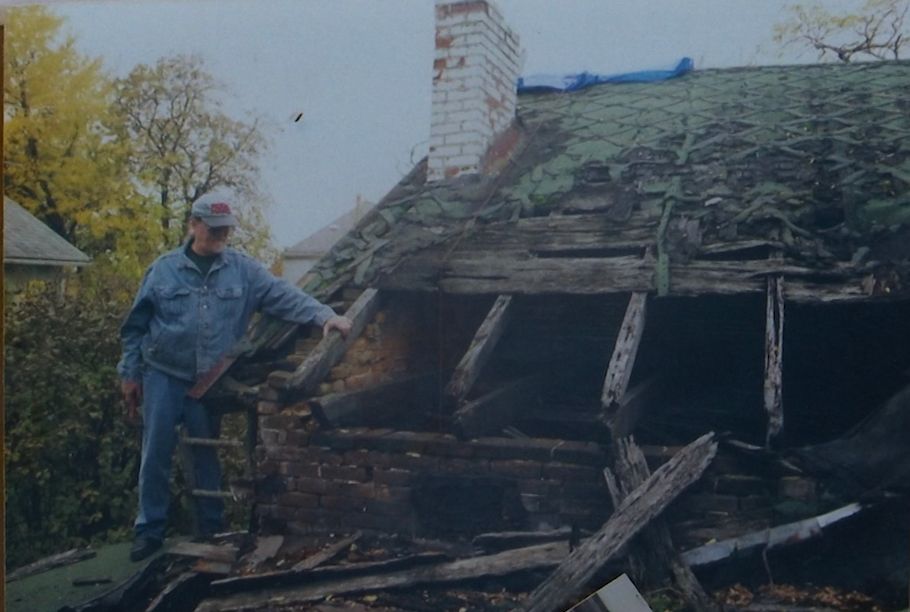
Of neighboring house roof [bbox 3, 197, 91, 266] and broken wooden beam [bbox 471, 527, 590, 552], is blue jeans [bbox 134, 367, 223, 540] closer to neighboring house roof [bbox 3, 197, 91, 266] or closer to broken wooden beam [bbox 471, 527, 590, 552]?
neighboring house roof [bbox 3, 197, 91, 266]

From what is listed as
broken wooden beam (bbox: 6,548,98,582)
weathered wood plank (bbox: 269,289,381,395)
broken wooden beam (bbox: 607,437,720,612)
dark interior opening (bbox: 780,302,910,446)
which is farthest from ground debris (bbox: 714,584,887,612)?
broken wooden beam (bbox: 6,548,98,582)

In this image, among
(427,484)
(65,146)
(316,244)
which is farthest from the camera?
Result: (65,146)

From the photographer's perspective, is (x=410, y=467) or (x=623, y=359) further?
(x=410, y=467)

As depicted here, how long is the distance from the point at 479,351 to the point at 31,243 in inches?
83.2

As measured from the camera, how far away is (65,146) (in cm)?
403

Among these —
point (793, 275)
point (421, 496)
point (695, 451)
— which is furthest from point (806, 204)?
point (421, 496)

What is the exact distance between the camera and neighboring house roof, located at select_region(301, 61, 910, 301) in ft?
10.9

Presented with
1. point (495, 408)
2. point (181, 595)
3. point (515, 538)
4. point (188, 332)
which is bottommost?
point (181, 595)

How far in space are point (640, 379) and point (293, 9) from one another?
2147 millimetres

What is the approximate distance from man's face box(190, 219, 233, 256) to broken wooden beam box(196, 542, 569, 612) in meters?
1.46

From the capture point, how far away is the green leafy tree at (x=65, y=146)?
3941 mm

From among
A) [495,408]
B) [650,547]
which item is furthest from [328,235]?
[650,547]

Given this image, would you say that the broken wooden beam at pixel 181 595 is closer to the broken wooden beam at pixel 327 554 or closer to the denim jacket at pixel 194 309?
the broken wooden beam at pixel 327 554

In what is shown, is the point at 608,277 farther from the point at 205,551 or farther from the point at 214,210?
the point at 205,551
